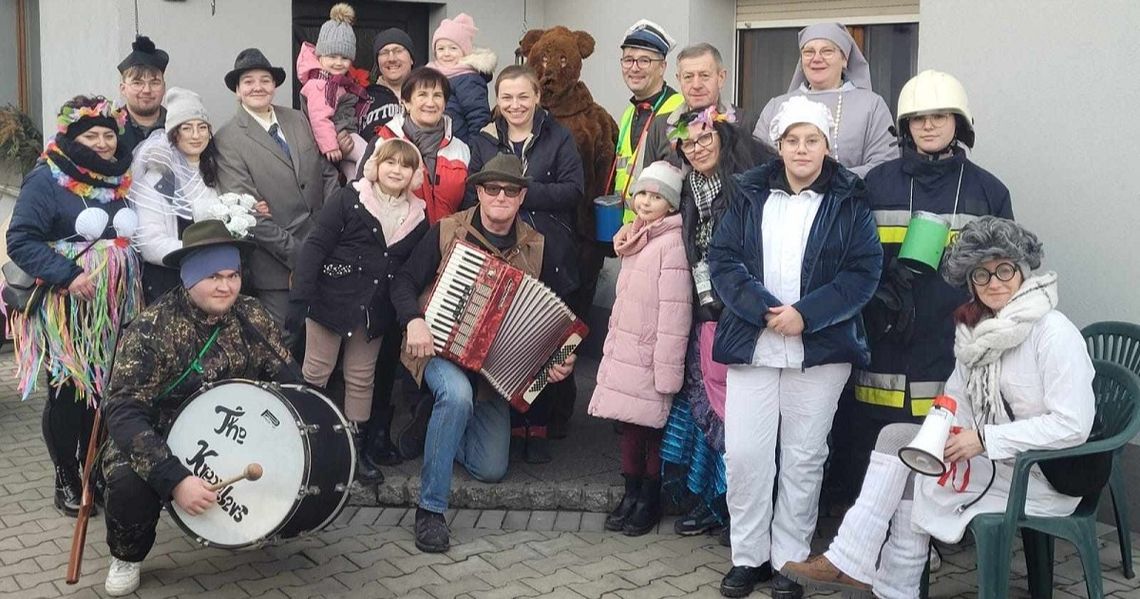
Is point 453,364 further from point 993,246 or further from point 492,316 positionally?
point 993,246

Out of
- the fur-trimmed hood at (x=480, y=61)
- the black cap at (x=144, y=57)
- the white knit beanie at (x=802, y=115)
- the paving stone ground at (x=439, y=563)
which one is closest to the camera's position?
the white knit beanie at (x=802, y=115)

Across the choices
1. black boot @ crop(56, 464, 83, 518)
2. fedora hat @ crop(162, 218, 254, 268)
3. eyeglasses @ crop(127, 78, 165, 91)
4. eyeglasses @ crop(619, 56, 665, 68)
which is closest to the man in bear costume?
eyeglasses @ crop(619, 56, 665, 68)

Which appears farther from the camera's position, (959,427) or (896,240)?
(896,240)

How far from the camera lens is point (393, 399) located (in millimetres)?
7777

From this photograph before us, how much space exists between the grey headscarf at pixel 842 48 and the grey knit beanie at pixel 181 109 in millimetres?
2915

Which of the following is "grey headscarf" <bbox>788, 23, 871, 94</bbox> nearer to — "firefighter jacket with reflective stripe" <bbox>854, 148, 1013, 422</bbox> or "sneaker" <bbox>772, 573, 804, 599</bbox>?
"firefighter jacket with reflective stripe" <bbox>854, 148, 1013, 422</bbox>

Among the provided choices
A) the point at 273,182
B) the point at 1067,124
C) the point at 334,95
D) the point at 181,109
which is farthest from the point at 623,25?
the point at 1067,124

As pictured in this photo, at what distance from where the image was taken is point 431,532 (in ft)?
18.9

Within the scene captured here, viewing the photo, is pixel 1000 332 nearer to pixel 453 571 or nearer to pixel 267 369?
pixel 453 571

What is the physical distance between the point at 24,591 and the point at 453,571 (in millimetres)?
1758

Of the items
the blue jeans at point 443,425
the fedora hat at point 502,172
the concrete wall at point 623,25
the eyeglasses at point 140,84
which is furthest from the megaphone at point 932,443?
the eyeglasses at point 140,84

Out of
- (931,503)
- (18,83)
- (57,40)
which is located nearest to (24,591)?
(931,503)

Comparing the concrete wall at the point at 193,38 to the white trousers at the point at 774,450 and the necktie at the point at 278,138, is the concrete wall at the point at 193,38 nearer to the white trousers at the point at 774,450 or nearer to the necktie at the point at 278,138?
the necktie at the point at 278,138

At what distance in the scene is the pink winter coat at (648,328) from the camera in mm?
5621
